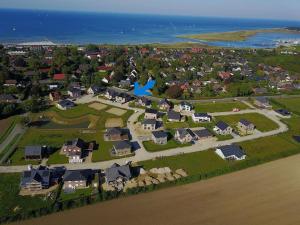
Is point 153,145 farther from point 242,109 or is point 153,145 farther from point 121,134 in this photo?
point 242,109

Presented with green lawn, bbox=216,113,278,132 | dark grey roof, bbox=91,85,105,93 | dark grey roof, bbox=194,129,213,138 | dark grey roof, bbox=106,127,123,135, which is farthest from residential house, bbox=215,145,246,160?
dark grey roof, bbox=91,85,105,93

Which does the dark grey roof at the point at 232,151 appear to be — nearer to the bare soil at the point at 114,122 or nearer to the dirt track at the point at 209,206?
the dirt track at the point at 209,206

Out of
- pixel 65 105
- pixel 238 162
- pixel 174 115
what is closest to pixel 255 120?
→ pixel 174 115

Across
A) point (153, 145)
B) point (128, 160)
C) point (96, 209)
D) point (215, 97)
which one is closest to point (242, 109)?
point (215, 97)

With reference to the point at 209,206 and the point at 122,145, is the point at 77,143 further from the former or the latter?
the point at 209,206

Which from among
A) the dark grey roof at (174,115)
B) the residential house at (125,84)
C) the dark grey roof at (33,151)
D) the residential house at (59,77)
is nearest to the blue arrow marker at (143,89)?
the residential house at (125,84)

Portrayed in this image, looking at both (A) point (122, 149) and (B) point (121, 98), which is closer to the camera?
(A) point (122, 149)
